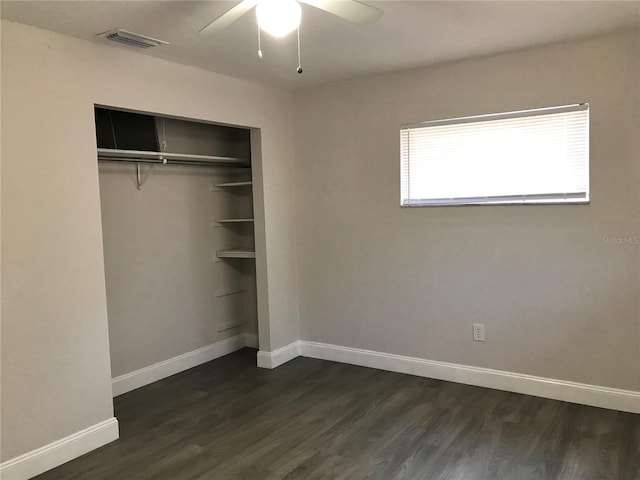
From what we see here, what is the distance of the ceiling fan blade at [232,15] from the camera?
6.86ft

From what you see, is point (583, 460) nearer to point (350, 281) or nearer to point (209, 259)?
point (350, 281)

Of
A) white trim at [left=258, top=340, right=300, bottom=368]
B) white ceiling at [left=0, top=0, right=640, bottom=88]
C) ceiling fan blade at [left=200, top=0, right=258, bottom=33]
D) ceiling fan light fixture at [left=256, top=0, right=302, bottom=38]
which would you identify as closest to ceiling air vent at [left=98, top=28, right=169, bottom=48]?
white ceiling at [left=0, top=0, right=640, bottom=88]

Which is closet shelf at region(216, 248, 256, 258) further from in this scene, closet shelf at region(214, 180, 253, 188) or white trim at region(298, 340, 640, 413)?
white trim at region(298, 340, 640, 413)

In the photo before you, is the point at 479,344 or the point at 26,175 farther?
the point at 479,344

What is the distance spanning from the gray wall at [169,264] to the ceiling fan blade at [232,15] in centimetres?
183

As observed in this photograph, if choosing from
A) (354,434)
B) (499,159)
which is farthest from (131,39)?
(354,434)

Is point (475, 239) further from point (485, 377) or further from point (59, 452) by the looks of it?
point (59, 452)

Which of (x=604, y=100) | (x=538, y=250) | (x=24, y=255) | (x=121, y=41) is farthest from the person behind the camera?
(x=538, y=250)

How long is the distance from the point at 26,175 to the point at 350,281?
98.9 inches

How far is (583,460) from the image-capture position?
8.78 ft

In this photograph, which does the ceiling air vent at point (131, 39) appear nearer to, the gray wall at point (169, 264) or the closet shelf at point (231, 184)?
the gray wall at point (169, 264)

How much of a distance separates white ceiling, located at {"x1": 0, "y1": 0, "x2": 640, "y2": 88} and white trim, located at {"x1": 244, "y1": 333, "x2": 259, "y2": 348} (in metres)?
2.44

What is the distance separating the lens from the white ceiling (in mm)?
2547

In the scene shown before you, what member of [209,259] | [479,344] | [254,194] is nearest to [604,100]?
[479,344]
